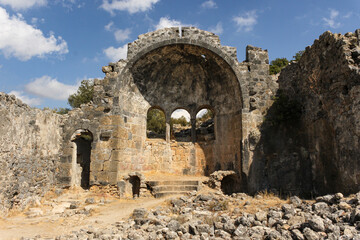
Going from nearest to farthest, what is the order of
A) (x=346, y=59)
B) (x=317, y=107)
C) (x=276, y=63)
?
(x=346, y=59) → (x=317, y=107) → (x=276, y=63)

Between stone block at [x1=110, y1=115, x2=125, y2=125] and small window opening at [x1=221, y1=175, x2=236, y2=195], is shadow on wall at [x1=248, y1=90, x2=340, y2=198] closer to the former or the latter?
small window opening at [x1=221, y1=175, x2=236, y2=195]

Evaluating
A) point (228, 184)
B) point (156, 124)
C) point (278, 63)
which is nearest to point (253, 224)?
point (228, 184)

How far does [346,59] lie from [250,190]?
5724mm

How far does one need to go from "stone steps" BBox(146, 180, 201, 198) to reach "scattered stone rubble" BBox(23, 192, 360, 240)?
3.15 metres

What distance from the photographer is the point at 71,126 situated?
38.4ft

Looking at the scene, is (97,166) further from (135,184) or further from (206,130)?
(206,130)

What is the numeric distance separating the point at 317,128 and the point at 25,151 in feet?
30.1

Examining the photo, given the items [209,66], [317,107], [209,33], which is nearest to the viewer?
[317,107]

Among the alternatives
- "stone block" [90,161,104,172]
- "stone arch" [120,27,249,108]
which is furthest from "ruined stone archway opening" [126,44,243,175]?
"stone block" [90,161,104,172]

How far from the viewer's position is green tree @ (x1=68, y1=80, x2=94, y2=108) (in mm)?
23781

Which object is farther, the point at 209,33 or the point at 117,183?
the point at 209,33

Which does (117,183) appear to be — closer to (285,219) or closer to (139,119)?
(139,119)

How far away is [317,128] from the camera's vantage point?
954 centimetres

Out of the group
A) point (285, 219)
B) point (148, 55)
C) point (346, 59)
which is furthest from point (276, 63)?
point (285, 219)
